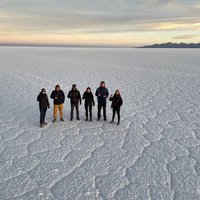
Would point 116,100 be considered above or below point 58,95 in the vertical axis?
below

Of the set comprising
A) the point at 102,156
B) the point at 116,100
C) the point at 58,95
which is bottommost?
the point at 102,156

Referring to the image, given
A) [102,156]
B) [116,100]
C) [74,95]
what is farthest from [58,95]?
[102,156]

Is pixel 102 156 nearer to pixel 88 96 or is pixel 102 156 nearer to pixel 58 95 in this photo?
pixel 88 96

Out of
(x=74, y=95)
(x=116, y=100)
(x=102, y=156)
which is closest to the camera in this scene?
(x=102, y=156)

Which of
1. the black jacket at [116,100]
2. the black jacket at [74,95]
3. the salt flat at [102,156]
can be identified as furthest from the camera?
the black jacket at [74,95]

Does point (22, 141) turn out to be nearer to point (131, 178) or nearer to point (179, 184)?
point (131, 178)

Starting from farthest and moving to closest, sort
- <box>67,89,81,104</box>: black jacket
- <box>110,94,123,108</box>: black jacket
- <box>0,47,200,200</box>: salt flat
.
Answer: <box>67,89,81,104</box>: black jacket → <box>110,94,123,108</box>: black jacket → <box>0,47,200,200</box>: salt flat

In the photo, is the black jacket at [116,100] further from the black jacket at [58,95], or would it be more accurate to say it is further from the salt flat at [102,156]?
the black jacket at [58,95]

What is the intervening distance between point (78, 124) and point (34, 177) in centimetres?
241

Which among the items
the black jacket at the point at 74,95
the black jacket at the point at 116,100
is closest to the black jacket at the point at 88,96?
the black jacket at the point at 74,95

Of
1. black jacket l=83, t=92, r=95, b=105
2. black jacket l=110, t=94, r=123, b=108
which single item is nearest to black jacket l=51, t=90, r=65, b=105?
black jacket l=83, t=92, r=95, b=105

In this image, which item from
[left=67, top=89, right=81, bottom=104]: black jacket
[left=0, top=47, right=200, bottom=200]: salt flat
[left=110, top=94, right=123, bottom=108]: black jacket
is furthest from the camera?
[left=67, top=89, right=81, bottom=104]: black jacket

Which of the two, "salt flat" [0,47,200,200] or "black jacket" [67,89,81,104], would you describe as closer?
"salt flat" [0,47,200,200]

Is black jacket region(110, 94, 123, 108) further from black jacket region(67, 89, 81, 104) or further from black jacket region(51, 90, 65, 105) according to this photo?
black jacket region(51, 90, 65, 105)
